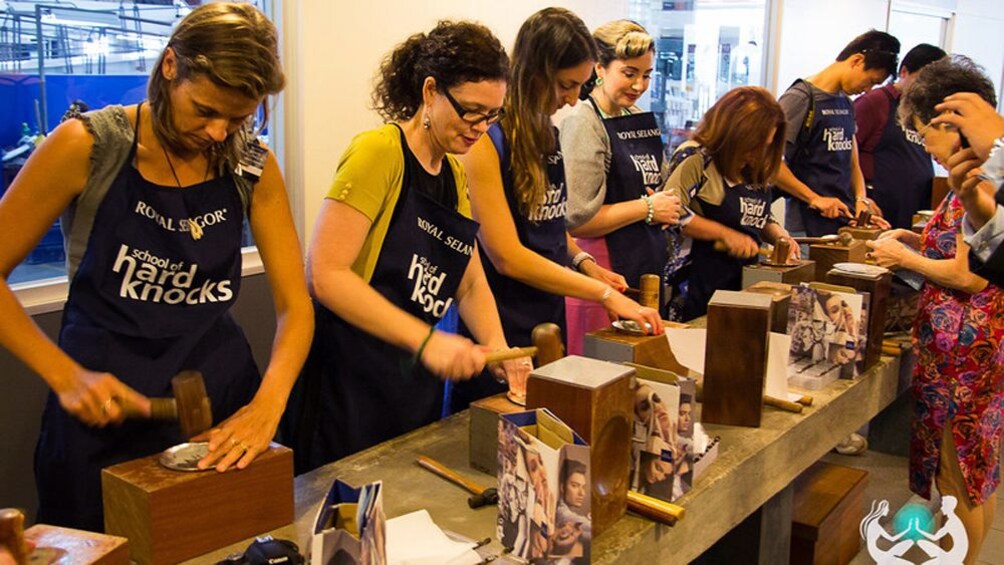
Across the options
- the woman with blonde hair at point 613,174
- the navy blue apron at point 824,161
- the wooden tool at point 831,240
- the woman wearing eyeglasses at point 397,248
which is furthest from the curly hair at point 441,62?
the navy blue apron at point 824,161

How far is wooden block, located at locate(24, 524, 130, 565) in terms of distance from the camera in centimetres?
109

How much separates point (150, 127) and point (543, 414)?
0.86 m

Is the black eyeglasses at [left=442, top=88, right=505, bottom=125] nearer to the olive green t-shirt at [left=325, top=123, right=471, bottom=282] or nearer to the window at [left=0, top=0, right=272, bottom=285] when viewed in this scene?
the olive green t-shirt at [left=325, top=123, right=471, bottom=282]

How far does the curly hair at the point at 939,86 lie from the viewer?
9.14 ft

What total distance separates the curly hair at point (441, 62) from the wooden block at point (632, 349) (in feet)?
1.95

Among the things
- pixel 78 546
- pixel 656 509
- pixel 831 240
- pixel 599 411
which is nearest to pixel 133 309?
pixel 78 546

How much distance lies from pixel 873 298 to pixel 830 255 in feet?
1.25

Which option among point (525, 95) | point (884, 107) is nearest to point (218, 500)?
point (525, 95)

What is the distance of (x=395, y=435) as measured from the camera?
198cm

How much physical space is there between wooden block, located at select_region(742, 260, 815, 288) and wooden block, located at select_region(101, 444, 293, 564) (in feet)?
5.69

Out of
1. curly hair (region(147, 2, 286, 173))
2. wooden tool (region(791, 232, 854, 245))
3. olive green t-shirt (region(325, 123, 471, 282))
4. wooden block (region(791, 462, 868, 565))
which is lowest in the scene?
wooden block (region(791, 462, 868, 565))

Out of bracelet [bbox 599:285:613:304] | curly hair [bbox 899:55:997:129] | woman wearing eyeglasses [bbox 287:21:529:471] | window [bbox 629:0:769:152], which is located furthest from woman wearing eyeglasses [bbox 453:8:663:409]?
window [bbox 629:0:769:152]

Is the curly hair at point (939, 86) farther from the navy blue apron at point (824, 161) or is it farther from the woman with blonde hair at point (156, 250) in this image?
the woman with blonde hair at point (156, 250)

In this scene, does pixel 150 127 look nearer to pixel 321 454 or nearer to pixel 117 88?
pixel 321 454
